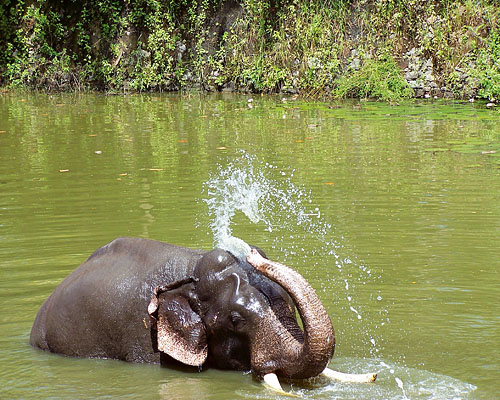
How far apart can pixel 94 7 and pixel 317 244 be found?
17.8 meters

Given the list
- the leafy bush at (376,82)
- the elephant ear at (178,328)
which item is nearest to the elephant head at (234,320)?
the elephant ear at (178,328)

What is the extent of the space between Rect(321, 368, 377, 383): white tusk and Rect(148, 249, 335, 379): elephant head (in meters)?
0.20

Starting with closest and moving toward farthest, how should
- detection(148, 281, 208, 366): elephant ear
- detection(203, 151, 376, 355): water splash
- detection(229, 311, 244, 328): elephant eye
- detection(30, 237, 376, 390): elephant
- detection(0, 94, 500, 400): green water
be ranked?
detection(30, 237, 376, 390): elephant, detection(229, 311, 244, 328): elephant eye, detection(148, 281, 208, 366): elephant ear, detection(0, 94, 500, 400): green water, detection(203, 151, 376, 355): water splash

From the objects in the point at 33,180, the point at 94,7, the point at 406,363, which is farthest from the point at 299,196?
the point at 94,7

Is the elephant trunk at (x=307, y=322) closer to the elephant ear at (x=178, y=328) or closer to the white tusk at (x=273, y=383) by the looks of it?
the white tusk at (x=273, y=383)

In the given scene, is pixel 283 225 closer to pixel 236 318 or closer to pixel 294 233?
pixel 294 233

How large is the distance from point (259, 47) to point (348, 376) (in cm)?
1839

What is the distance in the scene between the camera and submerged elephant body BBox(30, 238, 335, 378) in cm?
486

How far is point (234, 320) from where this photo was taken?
5086 millimetres

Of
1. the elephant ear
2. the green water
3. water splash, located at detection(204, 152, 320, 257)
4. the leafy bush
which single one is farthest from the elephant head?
the leafy bush

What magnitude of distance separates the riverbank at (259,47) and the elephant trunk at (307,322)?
14915mm

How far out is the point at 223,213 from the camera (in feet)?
31.9

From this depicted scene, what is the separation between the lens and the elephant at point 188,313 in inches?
190

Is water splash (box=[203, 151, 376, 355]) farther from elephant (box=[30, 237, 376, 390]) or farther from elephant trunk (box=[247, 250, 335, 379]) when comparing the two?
elephant trunk (box=[247, 250, 335, 379])
